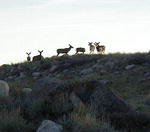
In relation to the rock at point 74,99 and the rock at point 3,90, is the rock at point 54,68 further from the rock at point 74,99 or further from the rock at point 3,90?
the rock at point 74,99

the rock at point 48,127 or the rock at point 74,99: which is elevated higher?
the rock at point 74,99

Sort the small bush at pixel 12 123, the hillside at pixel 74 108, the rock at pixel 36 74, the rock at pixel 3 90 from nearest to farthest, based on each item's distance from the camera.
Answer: the small bush at pixel 12 123
the hillside at pixel 74 108
the rock at pixel 3 90
the rock at pixel 36 74

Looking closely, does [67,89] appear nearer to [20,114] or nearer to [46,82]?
[46,82]

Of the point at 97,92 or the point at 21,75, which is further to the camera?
the point at 21,75

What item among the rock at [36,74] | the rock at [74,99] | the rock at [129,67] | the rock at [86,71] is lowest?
the rock at [74,99]

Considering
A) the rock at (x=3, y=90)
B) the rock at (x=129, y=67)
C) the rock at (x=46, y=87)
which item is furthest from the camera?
the rock at (x=129, y=67)

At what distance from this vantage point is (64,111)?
49.7 ft

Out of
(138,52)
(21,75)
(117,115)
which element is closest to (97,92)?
(117,115)

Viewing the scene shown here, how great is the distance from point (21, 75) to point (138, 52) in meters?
10.1

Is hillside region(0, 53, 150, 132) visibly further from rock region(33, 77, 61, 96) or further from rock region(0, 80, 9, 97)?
rock region(0, 80, 9, 97)

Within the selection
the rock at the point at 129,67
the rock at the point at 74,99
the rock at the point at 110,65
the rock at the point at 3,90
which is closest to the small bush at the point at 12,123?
the rock at the point at 74,99

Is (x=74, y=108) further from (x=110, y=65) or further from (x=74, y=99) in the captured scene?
(x=110, y=65)

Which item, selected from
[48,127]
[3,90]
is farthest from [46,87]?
[48,127]

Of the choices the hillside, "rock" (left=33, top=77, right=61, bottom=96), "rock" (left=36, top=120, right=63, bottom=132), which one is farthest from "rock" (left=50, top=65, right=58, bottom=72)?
"rock" (left=36, top=120, right=63, bottom=132)
